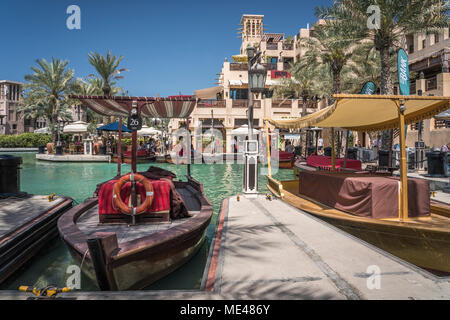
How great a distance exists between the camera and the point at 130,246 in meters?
4.11

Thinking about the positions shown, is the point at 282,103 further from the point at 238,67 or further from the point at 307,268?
the point at 307,268

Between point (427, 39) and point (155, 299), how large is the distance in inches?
1468

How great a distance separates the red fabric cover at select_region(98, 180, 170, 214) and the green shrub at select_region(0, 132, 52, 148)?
173 ft

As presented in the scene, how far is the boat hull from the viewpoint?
4.97 m

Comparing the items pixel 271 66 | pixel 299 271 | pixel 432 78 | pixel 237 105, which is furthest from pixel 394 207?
pixel 271 66

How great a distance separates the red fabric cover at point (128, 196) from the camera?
5559 millimetres

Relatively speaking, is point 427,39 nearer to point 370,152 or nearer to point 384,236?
point 370,152

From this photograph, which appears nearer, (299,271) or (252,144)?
(299,271)

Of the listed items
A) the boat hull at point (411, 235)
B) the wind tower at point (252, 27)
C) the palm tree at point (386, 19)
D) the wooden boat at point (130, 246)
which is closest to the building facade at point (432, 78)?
the palm tree at point (386, 19)

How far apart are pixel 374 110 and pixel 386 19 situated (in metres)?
12.0

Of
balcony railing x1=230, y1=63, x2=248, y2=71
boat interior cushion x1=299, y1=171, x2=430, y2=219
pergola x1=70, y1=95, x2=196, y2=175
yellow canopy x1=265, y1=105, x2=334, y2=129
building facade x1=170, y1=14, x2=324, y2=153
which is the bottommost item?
boat interior cushion x1=299, y1=171, x2=430, y2=219

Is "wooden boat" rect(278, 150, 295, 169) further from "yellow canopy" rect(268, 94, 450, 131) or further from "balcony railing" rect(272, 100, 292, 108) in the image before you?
"yellow canopy" rect(268, 94, 450, 131)

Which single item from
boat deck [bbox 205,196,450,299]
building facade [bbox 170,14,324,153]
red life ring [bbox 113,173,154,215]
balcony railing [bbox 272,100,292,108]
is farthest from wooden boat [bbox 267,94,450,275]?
balcony railing [bbox 272,100,292,108]

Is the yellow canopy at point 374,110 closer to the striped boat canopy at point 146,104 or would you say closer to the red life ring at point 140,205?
the striped boat canopy at point 146,104
